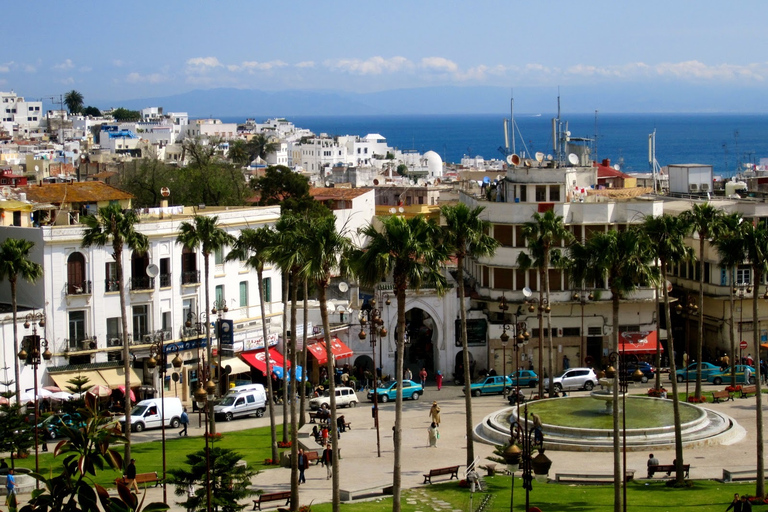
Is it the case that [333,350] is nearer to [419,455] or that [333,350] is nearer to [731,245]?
[419,455]

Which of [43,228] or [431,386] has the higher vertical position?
[43,228]

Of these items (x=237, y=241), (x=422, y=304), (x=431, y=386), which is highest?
(x=237, y=241)

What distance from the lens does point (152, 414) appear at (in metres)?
50.3

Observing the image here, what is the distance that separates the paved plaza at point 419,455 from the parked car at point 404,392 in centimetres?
219

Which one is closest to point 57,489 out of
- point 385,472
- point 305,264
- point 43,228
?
point 305,264

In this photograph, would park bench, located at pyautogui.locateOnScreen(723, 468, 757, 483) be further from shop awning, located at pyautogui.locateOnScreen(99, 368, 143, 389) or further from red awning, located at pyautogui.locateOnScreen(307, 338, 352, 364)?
shop awning, located at pyautogui.locateOnScreen(99, 368, 143, 389)

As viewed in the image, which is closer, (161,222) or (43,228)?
(43,228)

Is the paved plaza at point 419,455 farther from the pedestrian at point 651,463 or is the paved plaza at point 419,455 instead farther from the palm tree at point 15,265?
the palm tree at point 15,265

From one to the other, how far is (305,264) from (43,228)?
23.0 metres

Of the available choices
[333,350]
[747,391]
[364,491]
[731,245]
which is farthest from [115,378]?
[747,391]

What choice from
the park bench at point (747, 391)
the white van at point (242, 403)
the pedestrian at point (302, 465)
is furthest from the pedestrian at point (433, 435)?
→ the park bench at point (747, 391)

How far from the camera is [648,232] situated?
153 feet

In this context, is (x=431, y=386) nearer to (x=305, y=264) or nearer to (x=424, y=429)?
(x=424, y=429)

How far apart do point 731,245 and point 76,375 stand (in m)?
30.0
